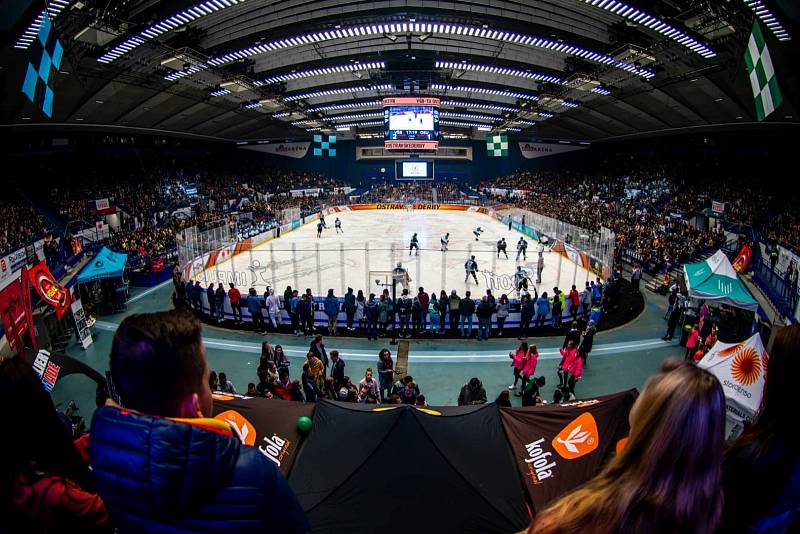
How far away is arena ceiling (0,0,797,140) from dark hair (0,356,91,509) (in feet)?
21.9

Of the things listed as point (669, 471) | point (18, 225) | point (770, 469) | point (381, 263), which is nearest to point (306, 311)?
point (381, 263)

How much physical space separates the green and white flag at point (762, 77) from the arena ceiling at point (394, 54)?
440 cm

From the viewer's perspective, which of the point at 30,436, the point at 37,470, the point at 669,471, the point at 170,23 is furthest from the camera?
the point at 170,23

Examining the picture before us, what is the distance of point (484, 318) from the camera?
12.7 meters

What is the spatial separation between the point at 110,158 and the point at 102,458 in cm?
3934

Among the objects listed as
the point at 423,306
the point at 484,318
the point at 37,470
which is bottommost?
the point at 484,318

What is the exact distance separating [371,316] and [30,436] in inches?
437

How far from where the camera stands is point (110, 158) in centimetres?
3241

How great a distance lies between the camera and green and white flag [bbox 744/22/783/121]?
26.8ft

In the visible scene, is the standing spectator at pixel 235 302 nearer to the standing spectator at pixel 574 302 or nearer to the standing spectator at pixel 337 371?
the standing spectator at pixel 337 371

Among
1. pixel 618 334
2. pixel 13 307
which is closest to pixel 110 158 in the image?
pixel 13 307

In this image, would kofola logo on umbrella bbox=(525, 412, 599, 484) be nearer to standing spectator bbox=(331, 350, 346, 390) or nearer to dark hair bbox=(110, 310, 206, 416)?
dark hair bbox=(110, 310, 206, 416)

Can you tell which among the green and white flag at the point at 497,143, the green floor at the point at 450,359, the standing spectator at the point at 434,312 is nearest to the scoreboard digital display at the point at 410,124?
the green and white flag at the point at 497,143

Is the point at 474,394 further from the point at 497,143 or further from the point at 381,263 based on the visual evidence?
the point at 497,143
